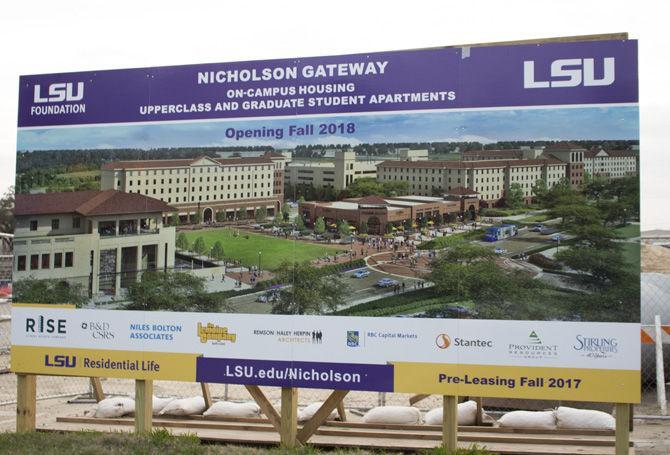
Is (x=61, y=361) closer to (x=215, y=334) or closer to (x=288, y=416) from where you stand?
(x=215, y=334)

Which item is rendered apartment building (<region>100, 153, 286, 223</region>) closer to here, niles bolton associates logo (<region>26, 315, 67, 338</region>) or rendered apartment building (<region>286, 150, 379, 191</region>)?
rendered apartment building (<region>286, 150, 379, 191</region>)

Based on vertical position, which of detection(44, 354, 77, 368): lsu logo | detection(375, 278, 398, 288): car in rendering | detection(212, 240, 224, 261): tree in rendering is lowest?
detection(44, 354, 77, 368): lsu logo

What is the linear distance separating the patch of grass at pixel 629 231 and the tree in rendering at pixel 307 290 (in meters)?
2.65

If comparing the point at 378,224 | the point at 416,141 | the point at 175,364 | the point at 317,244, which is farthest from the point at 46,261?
the point at 416,141

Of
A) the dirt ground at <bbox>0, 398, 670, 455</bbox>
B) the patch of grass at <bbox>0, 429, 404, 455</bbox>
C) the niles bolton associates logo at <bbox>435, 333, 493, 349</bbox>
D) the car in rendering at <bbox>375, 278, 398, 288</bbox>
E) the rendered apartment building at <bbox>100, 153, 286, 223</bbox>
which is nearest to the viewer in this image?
the niles bolton associates logo at <bbox>435, 333, 493, 349</bbox>

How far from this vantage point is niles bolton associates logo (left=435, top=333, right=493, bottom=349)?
25.5 ft

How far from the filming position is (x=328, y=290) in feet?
26.9

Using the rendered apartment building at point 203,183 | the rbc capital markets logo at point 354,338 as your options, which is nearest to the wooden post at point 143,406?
the rendered apartment building at point 203,183

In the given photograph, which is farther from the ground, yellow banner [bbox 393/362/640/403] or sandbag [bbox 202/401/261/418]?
yellow banner [bbox 393/362/640/403]

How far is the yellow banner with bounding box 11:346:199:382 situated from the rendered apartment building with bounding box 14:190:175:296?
702 mm

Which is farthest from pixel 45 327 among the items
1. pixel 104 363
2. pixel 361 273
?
pixel 361 273

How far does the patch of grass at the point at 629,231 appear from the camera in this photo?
7.46 m

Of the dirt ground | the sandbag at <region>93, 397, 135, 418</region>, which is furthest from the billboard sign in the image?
the dirt ground

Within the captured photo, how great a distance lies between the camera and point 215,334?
855 centimetres
